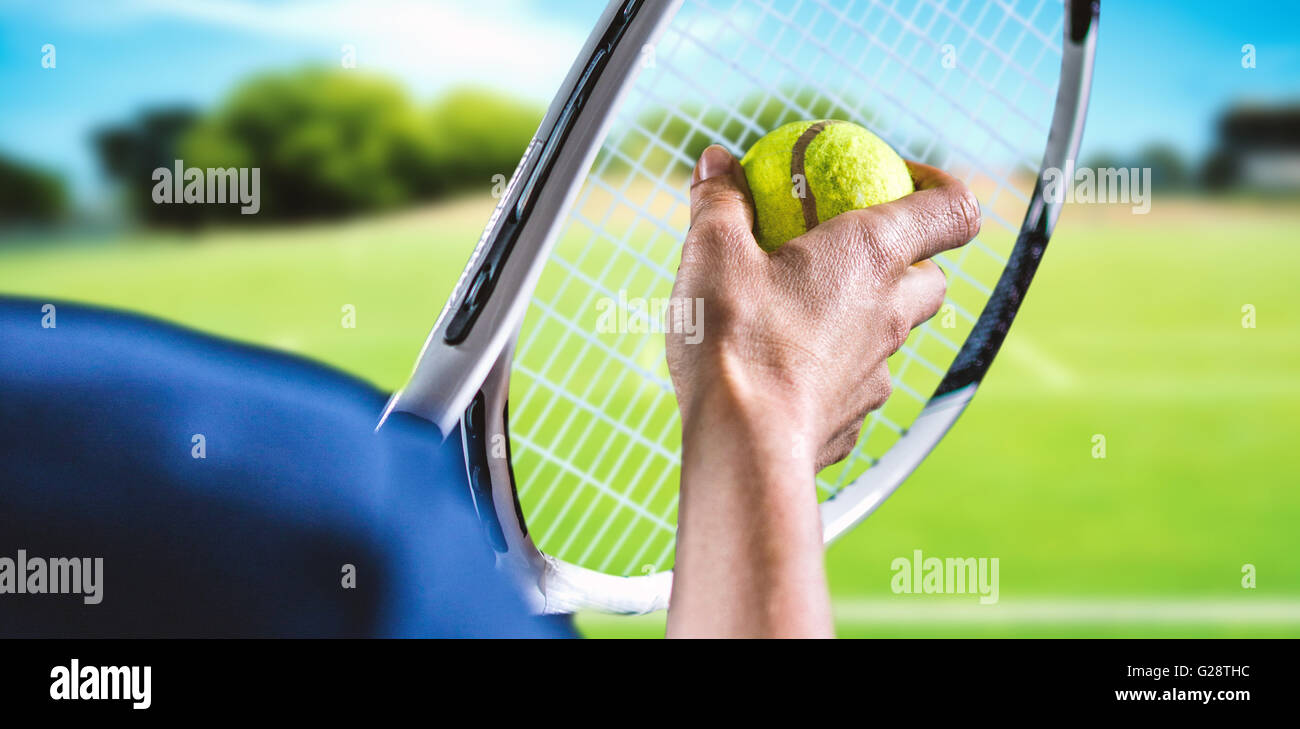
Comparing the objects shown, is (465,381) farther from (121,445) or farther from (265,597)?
(121,445)

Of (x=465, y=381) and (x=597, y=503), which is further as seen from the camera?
(x=597, y=503)

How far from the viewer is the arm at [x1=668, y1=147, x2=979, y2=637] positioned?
0.68 meters

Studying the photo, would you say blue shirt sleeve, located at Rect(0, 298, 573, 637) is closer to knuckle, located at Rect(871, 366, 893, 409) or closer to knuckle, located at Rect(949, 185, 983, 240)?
knuckle, located at Rect(871, 366, 893, 409)

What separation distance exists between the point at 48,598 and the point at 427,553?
601 mm

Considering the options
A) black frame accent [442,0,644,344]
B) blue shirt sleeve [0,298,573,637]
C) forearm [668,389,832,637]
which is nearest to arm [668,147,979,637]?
forearm [668,389,832,637]

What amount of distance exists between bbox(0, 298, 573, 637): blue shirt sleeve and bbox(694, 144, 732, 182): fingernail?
0.43 m

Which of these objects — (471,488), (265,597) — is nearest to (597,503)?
(471,488)

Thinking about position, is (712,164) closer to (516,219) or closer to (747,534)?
Answer: (516,219)

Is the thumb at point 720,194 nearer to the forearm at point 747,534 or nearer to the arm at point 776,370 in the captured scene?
the arm at point 776,370

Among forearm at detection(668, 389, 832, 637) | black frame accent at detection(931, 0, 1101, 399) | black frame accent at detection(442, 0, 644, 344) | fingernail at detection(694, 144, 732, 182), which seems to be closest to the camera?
forearm at detection(668, 389, 832, 637)

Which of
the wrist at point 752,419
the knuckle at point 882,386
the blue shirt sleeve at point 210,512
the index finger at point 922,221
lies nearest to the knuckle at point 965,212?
the index finger at point 922,221
